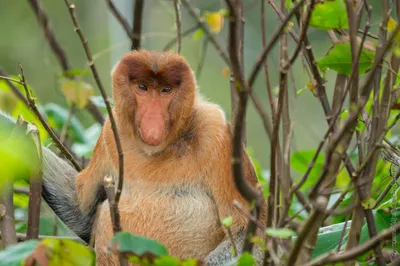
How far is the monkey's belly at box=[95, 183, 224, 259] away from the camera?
132 inches

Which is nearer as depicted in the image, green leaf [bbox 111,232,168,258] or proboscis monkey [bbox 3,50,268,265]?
green leaf [bbox 111,232,168,258]

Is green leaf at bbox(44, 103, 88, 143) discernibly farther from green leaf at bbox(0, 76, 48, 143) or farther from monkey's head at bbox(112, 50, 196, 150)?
monkey's head at bbox(112, 50, 196, 150)

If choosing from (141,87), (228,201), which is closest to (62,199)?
→ (141,87)

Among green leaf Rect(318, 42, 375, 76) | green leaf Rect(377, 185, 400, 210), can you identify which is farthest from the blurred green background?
green leaf Rect(318, 42, 375, 76)

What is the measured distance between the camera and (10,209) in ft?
8.65

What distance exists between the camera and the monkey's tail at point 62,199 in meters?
3.77

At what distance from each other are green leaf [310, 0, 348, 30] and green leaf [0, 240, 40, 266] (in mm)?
1270

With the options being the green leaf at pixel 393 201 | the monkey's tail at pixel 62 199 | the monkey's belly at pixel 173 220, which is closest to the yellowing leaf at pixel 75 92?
the monkey's tail at pixel 62 199

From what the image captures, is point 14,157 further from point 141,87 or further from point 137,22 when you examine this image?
point 137,22

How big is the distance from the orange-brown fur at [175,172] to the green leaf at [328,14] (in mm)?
884

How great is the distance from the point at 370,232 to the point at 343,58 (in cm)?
65

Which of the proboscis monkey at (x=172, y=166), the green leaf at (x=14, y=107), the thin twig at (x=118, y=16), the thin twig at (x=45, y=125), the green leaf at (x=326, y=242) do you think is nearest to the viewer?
the thin twig at (x=45, y=125)

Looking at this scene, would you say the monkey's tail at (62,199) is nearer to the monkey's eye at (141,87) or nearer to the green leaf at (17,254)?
the monkey's eye at (141,87)

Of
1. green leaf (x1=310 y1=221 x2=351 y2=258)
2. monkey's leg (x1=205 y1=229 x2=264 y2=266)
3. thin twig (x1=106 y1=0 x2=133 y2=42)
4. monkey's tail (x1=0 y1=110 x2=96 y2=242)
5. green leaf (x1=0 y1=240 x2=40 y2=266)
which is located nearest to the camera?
green leaf (x1=0 y1=240 x2=40 y2=266)
